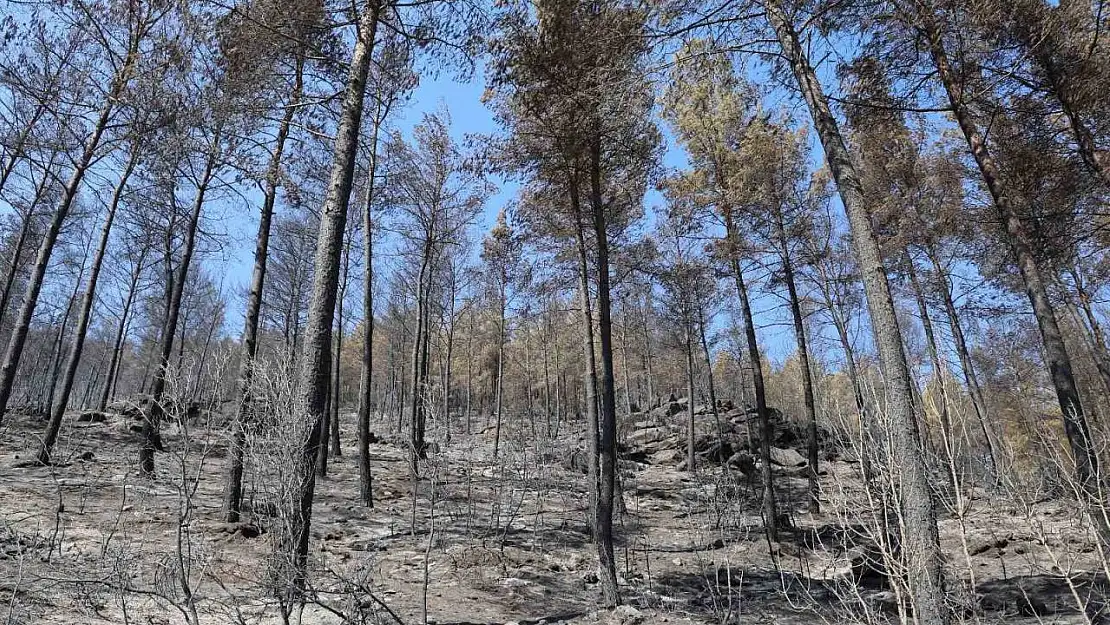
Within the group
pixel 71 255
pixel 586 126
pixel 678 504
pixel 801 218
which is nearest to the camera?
pixel 586 126

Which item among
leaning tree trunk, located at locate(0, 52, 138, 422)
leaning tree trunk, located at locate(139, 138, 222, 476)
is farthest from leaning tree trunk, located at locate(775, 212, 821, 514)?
leaning tree trunk, located at locate(0, 52, 138, 422)

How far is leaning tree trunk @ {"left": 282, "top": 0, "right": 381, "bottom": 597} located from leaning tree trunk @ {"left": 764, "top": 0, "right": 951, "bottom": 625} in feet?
13.5

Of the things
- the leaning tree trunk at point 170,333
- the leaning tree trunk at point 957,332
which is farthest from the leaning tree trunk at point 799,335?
the leaning tree trunk at point 170,333

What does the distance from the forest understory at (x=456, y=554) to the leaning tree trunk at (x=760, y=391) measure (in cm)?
53

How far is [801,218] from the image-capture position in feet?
39.0

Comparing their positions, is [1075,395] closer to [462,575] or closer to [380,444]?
[462,575]

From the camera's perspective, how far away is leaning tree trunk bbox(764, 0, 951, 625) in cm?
363

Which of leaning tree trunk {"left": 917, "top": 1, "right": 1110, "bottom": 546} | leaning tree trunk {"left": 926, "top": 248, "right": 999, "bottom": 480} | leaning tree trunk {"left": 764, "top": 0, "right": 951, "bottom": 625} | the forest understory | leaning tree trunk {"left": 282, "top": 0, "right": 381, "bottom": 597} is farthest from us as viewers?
leaning tree trunk {"left": 926, "top": 248, "right": 999, "bottom": 480}

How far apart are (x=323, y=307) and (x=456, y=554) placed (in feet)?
14.7

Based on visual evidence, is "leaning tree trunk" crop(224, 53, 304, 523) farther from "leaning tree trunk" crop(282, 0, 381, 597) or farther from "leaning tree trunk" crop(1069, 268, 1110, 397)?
"leaning tree trunk" crop(1069, 268, 1110, 397)

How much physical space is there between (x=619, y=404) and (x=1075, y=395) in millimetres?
26325

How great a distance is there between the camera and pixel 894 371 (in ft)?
13.9

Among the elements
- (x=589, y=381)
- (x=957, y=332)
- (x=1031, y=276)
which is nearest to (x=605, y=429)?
(x=589, y=381)

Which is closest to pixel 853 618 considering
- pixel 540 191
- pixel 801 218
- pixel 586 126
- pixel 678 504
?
pixel 586 126
